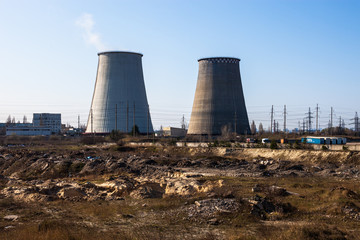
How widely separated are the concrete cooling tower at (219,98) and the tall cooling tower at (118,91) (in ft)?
22.0

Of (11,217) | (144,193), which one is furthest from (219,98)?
(11,217)

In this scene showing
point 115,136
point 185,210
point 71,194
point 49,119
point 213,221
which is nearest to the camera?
point 213,221

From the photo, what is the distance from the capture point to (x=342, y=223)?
10.1 m

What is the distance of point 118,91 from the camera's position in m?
44.1

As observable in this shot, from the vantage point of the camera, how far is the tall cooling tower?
145ft

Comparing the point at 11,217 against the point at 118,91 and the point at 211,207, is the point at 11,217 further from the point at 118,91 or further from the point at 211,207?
the point at 118,91

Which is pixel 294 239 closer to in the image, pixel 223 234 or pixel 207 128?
pixel 223 234

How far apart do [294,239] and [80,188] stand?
953cm

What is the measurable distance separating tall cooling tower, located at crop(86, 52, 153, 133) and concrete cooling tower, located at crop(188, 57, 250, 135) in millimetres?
6706

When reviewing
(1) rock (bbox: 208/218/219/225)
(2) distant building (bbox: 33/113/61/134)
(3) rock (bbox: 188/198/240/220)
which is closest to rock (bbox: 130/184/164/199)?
(3) rock (bbox: 188/198/240/220)

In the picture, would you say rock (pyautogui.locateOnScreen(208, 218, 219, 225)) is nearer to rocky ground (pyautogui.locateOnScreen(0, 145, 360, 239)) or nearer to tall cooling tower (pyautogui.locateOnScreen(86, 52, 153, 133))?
rocky ground (pyautogui.locateOnScreen(0, 145, 360, 239))

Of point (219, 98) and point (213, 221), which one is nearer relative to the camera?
point (213, 221)

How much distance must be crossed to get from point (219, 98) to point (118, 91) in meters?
10.9

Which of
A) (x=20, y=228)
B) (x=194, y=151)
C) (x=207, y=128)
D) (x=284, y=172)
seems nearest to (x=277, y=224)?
(x=20, y=228)
